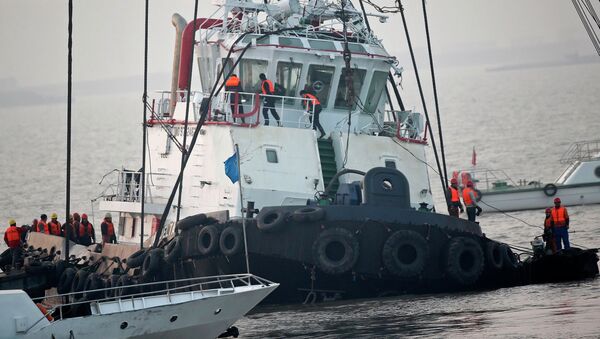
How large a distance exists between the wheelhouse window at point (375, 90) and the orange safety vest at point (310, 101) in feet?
4.47

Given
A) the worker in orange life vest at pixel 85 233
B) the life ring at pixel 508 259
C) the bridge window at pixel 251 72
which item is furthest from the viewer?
the worker in orange life vest at pixel 85 233

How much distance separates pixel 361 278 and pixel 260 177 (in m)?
3.05

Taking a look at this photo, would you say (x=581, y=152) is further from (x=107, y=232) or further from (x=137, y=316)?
(x=137, y=316)

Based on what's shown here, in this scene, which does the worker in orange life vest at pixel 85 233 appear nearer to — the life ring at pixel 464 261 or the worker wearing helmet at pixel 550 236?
the life ring at pixel 464 261

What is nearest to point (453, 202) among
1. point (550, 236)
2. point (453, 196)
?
point (453, 196)

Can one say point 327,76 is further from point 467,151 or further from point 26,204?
point 467,151

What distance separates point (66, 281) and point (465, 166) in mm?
40328

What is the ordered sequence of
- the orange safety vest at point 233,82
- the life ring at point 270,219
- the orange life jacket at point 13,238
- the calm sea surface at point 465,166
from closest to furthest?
the calm sea surface at point 465,166 → the life ring at point 270,219 → the orange safety vest at point 233,82 → the orange life jacket at point 13,238

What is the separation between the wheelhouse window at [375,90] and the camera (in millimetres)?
28703

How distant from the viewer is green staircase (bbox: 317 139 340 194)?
27219mm

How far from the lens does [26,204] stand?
5516cm

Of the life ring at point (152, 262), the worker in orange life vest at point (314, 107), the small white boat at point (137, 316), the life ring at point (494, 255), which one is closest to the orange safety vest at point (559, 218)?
the life ring at point (494, 255)

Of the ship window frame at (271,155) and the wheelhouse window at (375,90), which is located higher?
the wheelhouse window at (375,90)

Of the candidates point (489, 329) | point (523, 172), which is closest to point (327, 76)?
point (489, 329)
